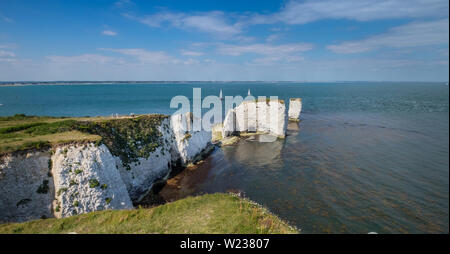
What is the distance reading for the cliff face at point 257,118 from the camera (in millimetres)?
47938

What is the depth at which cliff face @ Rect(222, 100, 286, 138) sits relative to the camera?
157 feet

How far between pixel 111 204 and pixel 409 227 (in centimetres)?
2604

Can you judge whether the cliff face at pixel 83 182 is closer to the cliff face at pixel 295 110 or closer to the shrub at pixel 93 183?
Answer: the shrub at pixel 93 183

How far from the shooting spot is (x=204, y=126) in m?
37.7

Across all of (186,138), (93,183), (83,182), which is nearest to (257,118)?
(186,138)

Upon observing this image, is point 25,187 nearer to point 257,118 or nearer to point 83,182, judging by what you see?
point 83,182

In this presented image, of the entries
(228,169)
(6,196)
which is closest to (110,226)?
(6,196)

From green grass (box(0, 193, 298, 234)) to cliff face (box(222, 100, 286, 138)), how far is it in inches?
1376

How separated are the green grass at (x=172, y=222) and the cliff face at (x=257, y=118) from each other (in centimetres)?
3496

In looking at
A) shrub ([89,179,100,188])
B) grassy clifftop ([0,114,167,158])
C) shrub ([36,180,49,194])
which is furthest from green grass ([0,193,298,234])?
grassy clifftop ([0,114,167,158])

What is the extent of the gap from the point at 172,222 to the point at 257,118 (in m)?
41.5

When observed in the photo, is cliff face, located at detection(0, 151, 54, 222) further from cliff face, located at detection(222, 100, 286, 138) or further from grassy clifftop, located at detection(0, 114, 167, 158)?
cliff face, located at detection(222, 100, 286, 138)
